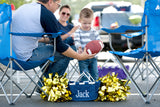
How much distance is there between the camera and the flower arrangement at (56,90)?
182 inches

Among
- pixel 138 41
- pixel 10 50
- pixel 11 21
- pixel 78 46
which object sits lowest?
pixel 138 41

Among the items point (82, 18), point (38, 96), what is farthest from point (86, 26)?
point (38, 96)

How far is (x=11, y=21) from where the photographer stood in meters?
4.51

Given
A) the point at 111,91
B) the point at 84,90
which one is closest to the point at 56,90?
the point at 84,90

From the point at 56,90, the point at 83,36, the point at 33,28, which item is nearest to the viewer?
the point at 56,90

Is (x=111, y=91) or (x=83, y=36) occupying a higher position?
(x=83, y=36)

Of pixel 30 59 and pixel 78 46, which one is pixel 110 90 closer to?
pixel 30 59

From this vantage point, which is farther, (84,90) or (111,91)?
(84,90)

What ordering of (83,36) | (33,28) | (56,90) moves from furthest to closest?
1. (83,36)
2. (33,28)
3. (56,90)

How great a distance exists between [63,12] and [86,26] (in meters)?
0.84

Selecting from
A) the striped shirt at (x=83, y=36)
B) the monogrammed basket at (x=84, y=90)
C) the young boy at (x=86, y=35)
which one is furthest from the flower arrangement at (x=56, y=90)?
the striped shirt at (x=83, y=36)

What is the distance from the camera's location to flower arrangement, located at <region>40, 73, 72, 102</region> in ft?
15.2

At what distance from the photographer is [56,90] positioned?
4.61m

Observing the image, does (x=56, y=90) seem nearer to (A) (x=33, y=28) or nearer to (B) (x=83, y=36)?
(A) (x=33, y=28)
